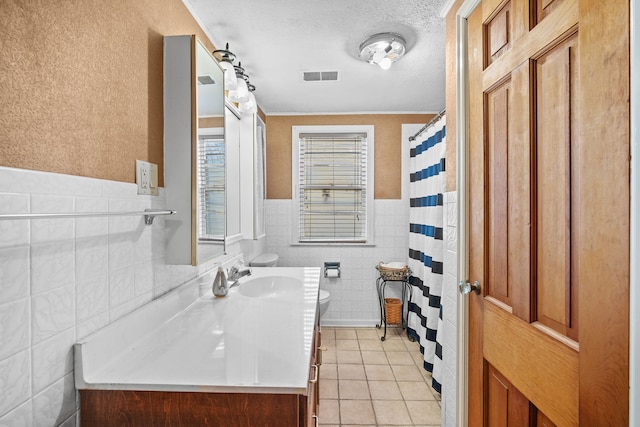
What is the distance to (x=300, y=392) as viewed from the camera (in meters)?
0.77

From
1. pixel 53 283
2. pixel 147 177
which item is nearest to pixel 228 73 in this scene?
pixel 147 177

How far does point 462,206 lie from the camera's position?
1354 millimetres

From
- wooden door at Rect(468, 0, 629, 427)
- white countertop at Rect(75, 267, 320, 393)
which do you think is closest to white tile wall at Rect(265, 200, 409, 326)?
white countertop at Rect(75, 267, 320, 393)

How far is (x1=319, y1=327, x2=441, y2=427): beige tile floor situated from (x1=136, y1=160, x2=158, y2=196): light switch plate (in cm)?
163

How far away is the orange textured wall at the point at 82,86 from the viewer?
2.28 feet

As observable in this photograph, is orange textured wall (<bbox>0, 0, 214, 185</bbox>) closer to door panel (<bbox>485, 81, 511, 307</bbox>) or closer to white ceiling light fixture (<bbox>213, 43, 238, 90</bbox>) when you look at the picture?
white ceiling light fixture (<bbox>213, 43, 238, 90</bbox>)

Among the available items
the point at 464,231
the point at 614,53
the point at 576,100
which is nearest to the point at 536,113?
the point at 576,100

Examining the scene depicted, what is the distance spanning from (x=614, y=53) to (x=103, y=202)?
1312 mm

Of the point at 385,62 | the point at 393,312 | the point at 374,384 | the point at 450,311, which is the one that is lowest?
the point at 374,384

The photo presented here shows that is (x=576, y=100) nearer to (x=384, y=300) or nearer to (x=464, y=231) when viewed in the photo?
(x=464, y=231)

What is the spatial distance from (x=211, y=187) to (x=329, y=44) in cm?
117

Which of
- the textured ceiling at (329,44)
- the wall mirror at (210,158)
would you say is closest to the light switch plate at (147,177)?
the wall mirror at (210,158)

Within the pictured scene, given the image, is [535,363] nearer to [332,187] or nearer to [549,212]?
[549,212]

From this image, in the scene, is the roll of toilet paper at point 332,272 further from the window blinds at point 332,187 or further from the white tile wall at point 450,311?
the white tile wall at point 450,311
